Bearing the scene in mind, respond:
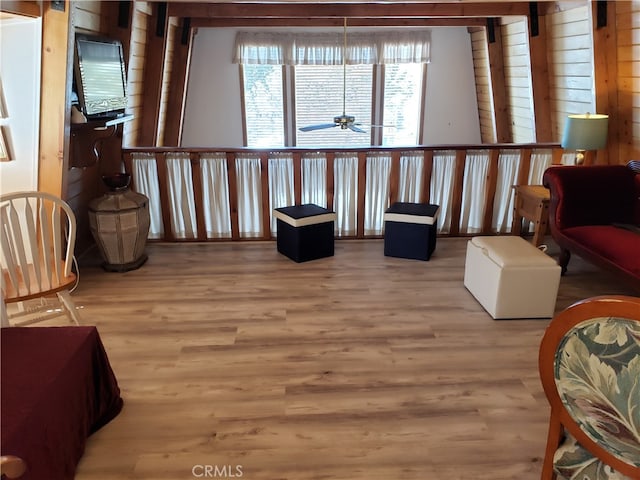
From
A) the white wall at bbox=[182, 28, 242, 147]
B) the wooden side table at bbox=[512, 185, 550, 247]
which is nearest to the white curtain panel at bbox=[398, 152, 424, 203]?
the wooden side table at bbox=[512, 185, 550, 247]

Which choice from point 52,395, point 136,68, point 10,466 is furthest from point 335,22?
point 10,466

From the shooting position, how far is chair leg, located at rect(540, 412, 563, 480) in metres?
1.50

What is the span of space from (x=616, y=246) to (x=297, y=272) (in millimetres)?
2110

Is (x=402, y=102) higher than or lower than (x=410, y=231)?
higher

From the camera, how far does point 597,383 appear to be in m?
1.26

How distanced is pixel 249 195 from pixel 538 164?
2.47 m

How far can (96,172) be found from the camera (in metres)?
4.42

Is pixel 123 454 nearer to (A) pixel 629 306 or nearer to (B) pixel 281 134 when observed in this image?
(A) pixel 629 306

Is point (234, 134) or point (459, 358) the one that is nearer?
point (459, 358)

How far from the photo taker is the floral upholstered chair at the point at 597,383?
1.17m

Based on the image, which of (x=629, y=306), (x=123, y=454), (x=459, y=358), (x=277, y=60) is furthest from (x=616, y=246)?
(x=277, y=60)

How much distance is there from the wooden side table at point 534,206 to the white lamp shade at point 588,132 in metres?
0.43

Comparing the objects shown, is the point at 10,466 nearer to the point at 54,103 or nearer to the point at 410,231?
the point at 54,103

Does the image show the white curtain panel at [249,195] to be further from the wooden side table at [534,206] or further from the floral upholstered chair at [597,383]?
the floral upholstered chair at [597,383]
